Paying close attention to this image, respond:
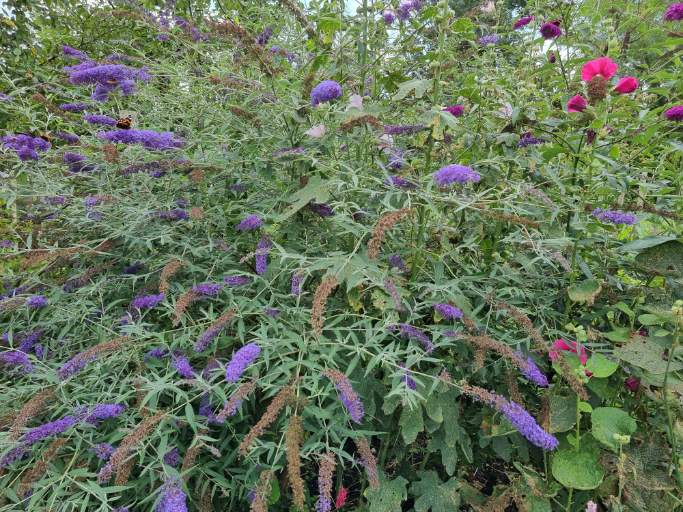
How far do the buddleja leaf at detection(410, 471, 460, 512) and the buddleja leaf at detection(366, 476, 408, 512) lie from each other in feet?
0.22

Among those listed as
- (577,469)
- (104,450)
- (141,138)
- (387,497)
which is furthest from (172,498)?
(141,138)

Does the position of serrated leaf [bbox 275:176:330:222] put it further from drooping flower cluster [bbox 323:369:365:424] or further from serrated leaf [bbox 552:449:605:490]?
serrated leaf [bbox 552:449:605:490]

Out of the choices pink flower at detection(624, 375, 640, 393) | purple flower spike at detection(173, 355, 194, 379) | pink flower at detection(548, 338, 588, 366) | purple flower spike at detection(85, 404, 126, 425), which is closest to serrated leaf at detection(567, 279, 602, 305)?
pink flower at detection(548, 338, 588, 366)

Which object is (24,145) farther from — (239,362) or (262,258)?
(239,362)

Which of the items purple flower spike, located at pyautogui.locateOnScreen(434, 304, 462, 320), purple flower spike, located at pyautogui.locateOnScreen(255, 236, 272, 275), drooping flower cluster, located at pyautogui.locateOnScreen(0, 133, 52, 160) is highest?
drooping flower cluster, located at pyautogui.locateOnScreen(0, 133, 52, 160)

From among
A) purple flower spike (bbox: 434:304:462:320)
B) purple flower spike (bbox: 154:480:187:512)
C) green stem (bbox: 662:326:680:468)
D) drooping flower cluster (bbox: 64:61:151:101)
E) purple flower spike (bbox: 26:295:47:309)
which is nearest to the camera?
purple flower spike (bbox: 154:480:187:512)

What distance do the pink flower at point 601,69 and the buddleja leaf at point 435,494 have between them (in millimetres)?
1448

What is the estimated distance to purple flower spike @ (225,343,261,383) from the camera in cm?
126

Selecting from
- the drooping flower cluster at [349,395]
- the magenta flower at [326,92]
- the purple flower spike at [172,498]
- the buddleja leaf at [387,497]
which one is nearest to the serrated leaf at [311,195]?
the magenta flower at [326,92]

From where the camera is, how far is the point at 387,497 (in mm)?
1530

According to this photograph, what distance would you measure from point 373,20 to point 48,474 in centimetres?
215

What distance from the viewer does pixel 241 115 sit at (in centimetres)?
182

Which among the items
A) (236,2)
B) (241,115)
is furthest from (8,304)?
(236,2)

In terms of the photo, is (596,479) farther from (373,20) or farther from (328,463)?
(373,20)
